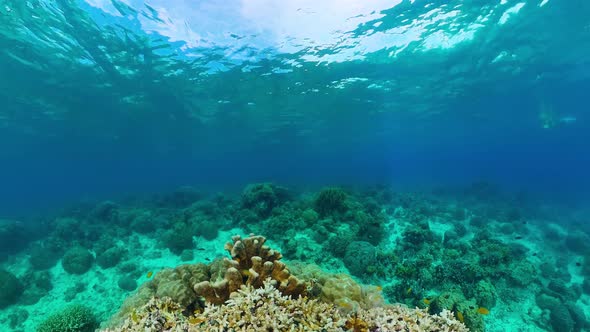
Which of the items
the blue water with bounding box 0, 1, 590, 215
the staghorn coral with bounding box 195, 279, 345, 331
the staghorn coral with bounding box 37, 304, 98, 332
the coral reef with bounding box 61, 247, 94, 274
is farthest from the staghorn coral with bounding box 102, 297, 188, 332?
the blue water with bounding box 0, 1, 590, 215

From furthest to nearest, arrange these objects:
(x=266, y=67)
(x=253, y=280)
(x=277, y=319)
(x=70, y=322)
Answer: (x=266, y=67)
(x=70, y=322)
(x=253, y=280)
(x=277, y=319)

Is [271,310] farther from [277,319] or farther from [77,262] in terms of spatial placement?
[77,262]

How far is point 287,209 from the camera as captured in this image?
540 inches

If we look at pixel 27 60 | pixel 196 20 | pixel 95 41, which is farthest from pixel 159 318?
pixel 27 60

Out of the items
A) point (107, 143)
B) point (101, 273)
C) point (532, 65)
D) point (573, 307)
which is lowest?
point (573, 307)

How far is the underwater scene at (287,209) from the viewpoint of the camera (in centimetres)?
471

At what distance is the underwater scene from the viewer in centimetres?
471

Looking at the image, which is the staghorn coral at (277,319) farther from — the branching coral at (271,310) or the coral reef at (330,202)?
the coral reef at (330,202)

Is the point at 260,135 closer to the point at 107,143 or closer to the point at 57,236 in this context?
the point at 107,143

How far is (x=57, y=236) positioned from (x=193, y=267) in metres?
16.1

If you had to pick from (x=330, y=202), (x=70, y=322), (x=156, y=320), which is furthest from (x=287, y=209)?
(x=156, y=320)

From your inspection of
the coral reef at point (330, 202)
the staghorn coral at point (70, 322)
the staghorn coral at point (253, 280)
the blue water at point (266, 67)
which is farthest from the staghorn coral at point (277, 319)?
the blue water at point (266, 67)

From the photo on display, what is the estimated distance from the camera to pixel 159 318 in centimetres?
382

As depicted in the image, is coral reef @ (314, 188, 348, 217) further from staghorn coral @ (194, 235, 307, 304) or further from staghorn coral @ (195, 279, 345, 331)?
staghorn coral @ (195, 279, 345, 331)
